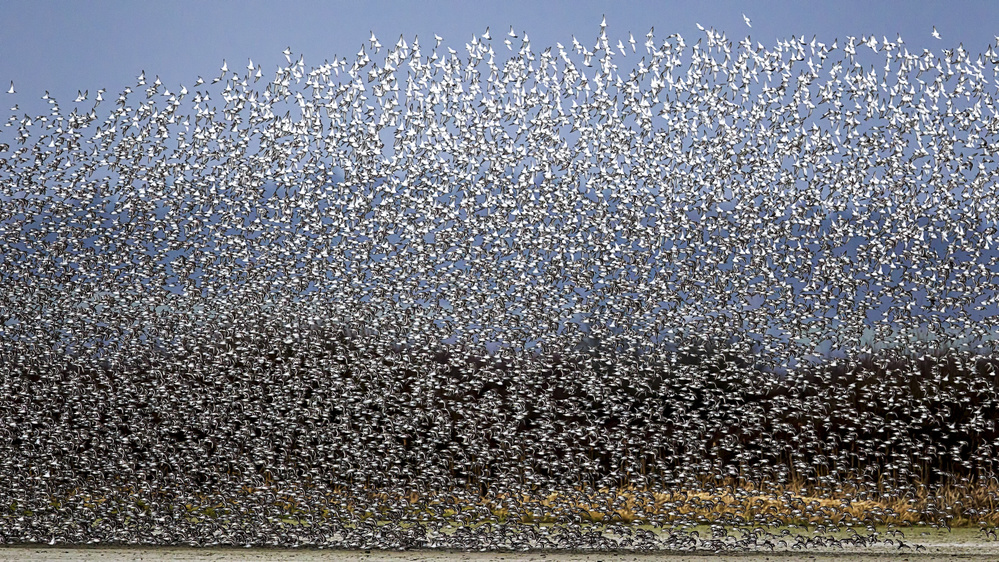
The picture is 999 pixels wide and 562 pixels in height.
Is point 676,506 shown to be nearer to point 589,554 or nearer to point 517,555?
point 589,554

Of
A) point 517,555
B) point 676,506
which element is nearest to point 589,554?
point 517,555

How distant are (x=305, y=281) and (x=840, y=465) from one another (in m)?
2.66

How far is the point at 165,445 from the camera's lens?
4641mm

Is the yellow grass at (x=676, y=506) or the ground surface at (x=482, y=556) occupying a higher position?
the yellow grass at (x=676, y=506)

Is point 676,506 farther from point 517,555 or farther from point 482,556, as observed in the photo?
point 482,556

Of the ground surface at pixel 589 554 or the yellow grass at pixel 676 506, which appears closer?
the ground surface at pixel 589 554

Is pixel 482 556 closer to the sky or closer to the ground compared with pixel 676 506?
closer to the ground

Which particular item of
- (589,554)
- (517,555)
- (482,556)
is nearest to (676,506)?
(589,554)

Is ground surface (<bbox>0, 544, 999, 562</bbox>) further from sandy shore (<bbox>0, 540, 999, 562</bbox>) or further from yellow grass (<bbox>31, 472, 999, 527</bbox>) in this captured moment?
yellow grass (<bbox>31, 472, 999, 527</bbox>)

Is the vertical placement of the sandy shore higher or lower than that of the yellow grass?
lower

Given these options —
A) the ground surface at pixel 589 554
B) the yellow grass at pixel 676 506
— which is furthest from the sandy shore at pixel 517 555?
the yellow grass at pixel 676 506

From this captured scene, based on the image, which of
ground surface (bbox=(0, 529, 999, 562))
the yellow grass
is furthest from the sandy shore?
the yellow grass

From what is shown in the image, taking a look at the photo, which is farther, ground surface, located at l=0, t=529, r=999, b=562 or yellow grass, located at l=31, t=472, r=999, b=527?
yellow grass, located at l=31, t=472, r=999, b=527

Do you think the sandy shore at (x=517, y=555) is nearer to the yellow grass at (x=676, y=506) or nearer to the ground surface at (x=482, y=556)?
the ground surface at (x=482, y=556)
